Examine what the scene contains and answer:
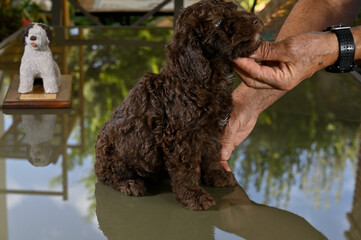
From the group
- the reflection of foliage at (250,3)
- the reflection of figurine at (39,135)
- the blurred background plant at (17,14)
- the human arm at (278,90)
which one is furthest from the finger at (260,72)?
the blurred background plant at (17,14)

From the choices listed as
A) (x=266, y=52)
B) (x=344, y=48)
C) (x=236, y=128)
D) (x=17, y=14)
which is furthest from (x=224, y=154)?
(x=17, y=14)

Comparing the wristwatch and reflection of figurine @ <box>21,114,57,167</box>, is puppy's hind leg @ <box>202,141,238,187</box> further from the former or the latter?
reflection of figurine @ <box>21,114,57,167</box>

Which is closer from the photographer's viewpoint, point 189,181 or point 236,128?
point 189,181

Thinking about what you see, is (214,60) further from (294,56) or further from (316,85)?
(316,85)

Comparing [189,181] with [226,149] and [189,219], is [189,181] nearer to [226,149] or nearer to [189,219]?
[189,219]

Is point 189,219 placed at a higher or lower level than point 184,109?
lower

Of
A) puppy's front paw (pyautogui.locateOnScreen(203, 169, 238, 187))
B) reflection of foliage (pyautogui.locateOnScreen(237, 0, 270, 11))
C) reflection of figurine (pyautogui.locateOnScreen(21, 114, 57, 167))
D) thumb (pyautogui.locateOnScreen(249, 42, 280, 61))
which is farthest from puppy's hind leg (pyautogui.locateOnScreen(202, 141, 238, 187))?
reflection of foliage (pyautogui.locateOnScreen(237, 0, 270, 11))
